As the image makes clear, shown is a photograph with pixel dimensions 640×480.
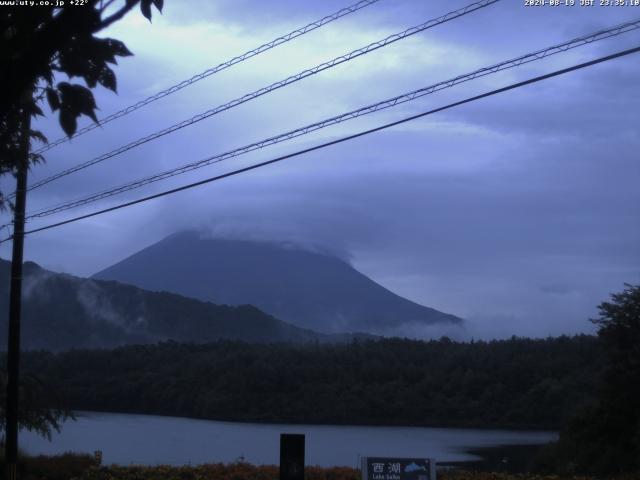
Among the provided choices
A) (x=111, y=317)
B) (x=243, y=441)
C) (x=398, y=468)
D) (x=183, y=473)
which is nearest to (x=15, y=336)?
(x=183, y=473)

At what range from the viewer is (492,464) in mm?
22391

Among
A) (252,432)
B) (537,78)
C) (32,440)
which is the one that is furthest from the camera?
(32,440)

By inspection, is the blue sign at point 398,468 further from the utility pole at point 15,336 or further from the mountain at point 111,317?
the mountain at point 111,317

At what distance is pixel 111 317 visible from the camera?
57438 millimetres

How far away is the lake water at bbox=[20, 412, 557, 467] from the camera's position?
2386 cm

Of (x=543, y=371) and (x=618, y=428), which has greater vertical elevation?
(x=543, y=371)

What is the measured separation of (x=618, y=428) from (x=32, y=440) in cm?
2179

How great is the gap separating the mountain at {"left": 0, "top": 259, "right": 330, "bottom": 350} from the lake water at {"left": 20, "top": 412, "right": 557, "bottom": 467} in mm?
9386

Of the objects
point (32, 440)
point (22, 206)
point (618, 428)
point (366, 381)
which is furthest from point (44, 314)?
point (618, 428)

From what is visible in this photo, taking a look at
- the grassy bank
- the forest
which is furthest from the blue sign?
the forest

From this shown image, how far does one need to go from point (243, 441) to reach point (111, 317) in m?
32.5

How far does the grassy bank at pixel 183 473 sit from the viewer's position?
1697 centimetres

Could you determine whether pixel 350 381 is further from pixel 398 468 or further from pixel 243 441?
pixel 398 468

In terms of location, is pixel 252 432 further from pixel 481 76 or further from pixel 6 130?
pixel 6 130
